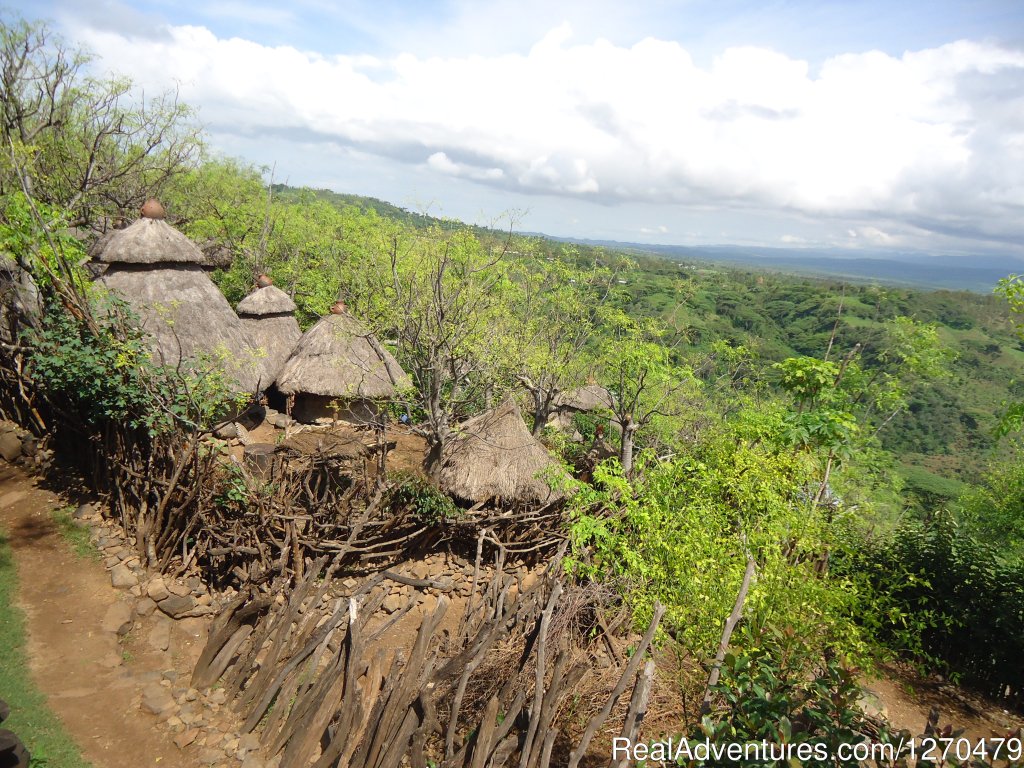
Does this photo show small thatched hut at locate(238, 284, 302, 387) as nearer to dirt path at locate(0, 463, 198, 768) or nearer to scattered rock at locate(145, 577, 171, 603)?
dirt path at locate(0, 463, 198, 768)

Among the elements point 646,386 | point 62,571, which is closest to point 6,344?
point 62,571

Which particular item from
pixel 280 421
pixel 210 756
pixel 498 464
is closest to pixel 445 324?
pixel 498 464

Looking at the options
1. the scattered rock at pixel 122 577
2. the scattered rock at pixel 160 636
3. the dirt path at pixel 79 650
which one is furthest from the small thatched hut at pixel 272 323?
the scattered rock at pixel 160 636

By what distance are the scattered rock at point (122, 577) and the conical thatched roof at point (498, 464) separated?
435cm

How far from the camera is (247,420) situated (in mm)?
12000

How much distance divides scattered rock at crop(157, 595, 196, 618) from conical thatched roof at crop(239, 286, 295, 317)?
8513mm

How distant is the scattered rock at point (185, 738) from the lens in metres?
4.84

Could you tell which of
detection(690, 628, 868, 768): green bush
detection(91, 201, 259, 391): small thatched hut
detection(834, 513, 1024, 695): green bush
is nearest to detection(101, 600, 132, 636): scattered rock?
detection(91, 201, 259, 391): small thatched hut

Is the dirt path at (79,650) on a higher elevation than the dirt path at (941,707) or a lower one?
higher

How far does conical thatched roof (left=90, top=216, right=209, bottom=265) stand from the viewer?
10523mm

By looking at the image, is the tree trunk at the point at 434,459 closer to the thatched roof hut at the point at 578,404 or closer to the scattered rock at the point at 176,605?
the scattered rock at the point at 176,605

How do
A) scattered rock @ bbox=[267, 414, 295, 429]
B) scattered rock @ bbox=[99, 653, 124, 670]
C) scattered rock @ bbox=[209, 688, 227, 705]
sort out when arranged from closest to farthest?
scattered rock @ bbox=[209, 688, 227, 705], scattered rock @ bbox=[99, 653, 124, 670], scattered rock @ bbox=[267, 414, 295, 429]

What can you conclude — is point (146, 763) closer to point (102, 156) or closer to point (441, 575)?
point (441, 575)

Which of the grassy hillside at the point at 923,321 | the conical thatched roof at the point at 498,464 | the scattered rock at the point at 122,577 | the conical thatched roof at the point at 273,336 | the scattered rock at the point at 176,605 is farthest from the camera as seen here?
the grassy hillside at the point at 923,321
